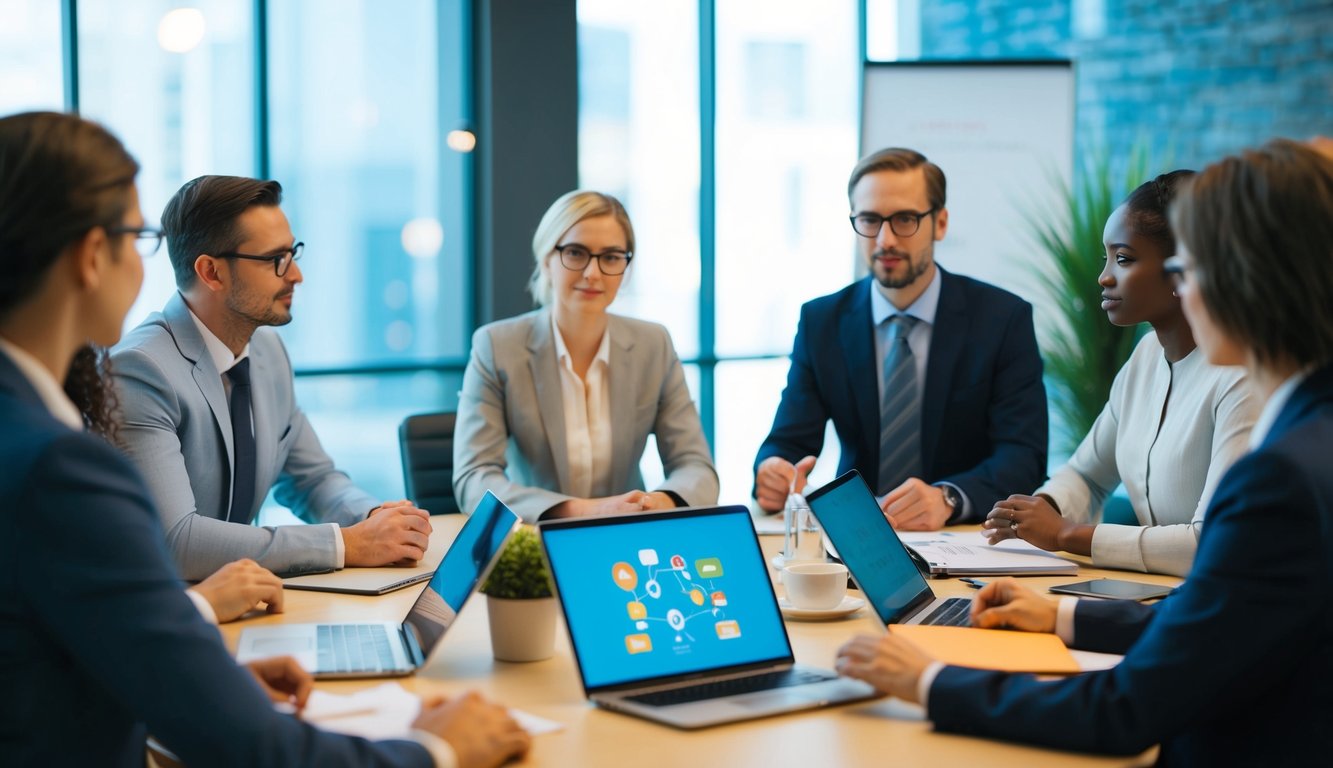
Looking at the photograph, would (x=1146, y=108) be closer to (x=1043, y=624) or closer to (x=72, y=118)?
(x=1043, y=624)

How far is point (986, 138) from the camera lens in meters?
5.70

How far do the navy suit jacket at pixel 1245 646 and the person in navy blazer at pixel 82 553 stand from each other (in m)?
0.78

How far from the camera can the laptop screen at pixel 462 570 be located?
1.78 m

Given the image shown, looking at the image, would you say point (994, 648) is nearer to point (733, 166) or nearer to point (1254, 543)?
point (1254, 543)

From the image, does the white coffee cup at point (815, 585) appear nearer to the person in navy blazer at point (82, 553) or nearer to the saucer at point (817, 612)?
the saucer at point (817, 612)

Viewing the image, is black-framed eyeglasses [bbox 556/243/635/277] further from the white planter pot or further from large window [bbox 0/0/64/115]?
large window [bbox 0/0/64/115]

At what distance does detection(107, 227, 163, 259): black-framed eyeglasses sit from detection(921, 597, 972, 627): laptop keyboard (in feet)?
4.16

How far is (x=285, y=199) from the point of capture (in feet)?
16.4

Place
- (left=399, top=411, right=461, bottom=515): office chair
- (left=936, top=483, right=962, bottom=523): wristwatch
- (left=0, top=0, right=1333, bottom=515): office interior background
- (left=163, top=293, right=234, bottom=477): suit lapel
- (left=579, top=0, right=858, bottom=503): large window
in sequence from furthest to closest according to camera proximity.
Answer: (left=579, top=0, right=858, bottom=503): large window, (left=0, top=0, right=1333, bottom=515): office interior background, (left=399, top=411, right=461, bottom=515): office chair, (left=936, top=483, right=962, bottom=523): wristwatch, (left=163, top=293, right=234, bottom=477): suit lapel

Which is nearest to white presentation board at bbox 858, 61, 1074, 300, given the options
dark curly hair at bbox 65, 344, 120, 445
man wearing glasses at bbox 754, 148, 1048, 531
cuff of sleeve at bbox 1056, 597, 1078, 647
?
man wearing glasses at bbox 754, 148, 1048, 531

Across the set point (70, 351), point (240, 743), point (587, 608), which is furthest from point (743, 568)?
point (70, 351)

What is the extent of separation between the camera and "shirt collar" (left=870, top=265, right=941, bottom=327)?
3529 millimetres

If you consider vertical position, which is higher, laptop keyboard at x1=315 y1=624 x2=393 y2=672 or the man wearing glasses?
the man wearing glasses

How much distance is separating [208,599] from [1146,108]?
546 cm
